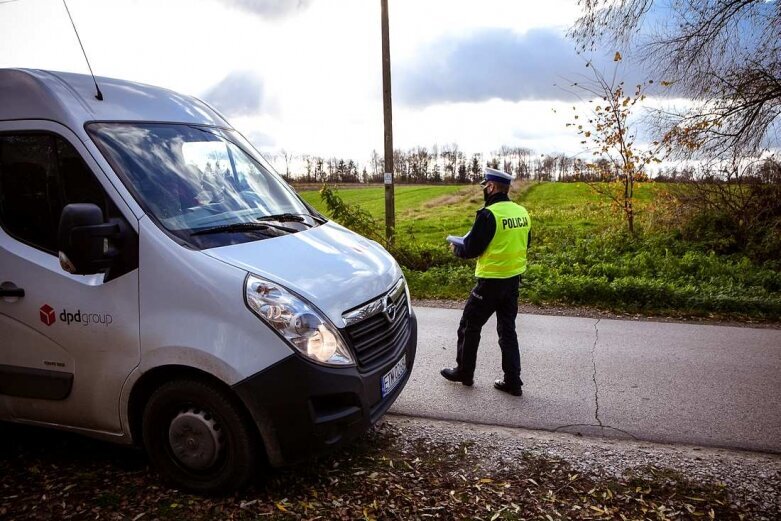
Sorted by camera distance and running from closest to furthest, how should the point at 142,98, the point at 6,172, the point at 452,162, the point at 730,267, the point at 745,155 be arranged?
the point at 6,172 < the point at 142,98 < the point at 730,267 < the point at 745,155 < the point at 452,162

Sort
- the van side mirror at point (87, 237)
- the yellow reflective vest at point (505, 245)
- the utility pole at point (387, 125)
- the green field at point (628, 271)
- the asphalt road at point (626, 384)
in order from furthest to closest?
the utility pole at point (387, 125), the green field at point (628, 271), the yellow reflective vest at point (505, 245), the asphalt road at point (626, 384), the van side mirror at point (87, 237)

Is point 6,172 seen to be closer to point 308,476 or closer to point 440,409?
point 308,476

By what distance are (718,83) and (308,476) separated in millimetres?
9845

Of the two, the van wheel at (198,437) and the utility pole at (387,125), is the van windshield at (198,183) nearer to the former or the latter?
the van wheel at (198,437)

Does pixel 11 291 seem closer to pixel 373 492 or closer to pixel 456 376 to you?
pixel 373 492

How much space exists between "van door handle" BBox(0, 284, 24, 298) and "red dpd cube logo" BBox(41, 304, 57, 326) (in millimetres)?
177

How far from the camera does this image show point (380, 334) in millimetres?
3467

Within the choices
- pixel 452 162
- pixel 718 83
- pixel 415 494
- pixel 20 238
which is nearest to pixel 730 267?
pixel 718 83

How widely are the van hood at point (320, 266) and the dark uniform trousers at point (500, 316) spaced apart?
3.81 feet

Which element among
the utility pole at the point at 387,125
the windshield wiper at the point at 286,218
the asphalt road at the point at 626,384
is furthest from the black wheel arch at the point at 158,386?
the utility pole at the point at 387,125

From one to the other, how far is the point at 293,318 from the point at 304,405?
48 centimetres

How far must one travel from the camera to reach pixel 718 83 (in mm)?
9656

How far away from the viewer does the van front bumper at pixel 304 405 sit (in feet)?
9.77

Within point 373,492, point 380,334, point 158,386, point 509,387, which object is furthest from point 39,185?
point 509,387
